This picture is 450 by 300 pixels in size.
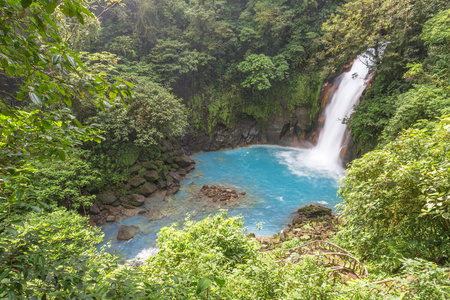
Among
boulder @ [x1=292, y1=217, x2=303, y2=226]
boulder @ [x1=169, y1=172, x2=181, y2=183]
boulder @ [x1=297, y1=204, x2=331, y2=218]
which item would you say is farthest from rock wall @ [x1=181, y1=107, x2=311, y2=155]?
boulder @ [x1=292, y1=217, x2=303, y2=226]

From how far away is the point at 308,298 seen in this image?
225 centimetres

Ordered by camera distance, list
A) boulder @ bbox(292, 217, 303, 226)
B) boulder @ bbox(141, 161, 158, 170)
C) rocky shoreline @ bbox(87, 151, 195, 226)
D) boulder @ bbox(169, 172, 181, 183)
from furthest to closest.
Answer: boulder @ bbox(169, 172, 181, 183)
boulder @ bbox(141, 161, 158, 170)
rocky shoreline @ bbox(87, 151, 195, 226)
boulder @ bbox(292, 217, 303, 226)

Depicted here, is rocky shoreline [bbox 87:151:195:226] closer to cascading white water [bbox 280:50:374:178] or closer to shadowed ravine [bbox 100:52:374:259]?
shadowed ravine [bbox 100:52:374:259]

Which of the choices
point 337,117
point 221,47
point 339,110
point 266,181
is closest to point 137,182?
point 266,181

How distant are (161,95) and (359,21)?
1071cm

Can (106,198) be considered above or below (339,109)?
below

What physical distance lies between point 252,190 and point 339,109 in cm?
810

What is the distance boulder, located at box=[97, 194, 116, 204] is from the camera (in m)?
9.04

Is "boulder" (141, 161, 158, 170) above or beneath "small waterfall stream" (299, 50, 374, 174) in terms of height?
beneath

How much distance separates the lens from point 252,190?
11.1 meters

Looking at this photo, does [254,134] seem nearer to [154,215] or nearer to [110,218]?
[154,215]

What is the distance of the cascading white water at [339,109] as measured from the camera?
12383 millimetres

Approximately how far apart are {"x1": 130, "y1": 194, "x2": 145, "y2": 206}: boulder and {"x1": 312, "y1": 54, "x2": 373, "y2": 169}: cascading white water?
11.7 meters

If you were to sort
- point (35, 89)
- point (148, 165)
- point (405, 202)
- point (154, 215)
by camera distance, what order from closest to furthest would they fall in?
point (35, 89) → point (405, 202) → point (154, 215) → point (148, 165)
